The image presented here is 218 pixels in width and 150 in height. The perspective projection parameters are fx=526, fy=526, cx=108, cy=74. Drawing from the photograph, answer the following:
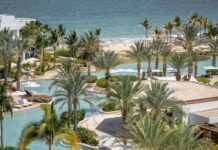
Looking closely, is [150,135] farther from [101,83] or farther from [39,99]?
[101,83]

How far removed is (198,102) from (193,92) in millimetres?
2581

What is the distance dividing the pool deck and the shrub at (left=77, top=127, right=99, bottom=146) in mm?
471

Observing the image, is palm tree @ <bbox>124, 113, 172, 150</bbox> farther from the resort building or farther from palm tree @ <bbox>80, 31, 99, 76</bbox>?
palm tree @ <bbox>80, 31, 99, 76</bbox>

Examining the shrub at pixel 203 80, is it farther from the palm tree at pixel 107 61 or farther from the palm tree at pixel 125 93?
the palm tree at pixel 125 93

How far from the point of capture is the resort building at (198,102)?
36.5 meters

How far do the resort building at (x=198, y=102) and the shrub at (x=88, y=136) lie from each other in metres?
6.49

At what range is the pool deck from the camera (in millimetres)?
35169

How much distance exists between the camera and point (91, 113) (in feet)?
145

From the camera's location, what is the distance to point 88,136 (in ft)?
117

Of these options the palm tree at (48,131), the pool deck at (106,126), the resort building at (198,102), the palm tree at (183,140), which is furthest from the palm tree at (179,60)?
the palm tree at (48,131)

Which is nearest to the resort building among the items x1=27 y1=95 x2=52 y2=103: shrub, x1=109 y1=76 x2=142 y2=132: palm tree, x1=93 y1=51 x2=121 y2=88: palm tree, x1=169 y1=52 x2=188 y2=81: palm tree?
x1=109 y1=76 x2=142 y2=132: palm tree

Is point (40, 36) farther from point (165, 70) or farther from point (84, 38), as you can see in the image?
point (165, 70)

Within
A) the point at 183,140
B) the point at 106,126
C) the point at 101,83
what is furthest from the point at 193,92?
the point at 183,140

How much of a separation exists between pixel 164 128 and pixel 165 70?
2658 cm
